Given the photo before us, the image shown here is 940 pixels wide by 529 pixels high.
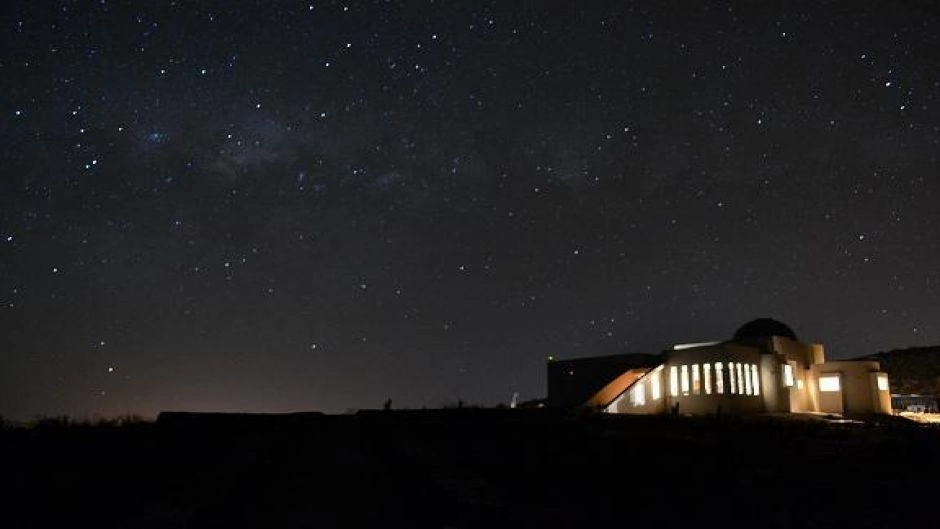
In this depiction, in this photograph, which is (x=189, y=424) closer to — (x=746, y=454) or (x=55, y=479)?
(x=55, y=479)

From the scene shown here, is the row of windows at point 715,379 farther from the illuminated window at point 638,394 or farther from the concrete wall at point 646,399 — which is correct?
the illuminated window at point 638,394

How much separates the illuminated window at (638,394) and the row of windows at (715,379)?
197 centimetres

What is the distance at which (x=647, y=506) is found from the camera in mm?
9742

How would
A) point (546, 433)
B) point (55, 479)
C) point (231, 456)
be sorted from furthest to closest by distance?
point (546, 433)
point (231, 456)
point (55, 479)

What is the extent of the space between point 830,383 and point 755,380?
20.4ft

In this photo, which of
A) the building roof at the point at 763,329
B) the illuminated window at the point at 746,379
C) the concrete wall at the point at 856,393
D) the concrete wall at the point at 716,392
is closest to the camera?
the concrete wall at the point at 716,392

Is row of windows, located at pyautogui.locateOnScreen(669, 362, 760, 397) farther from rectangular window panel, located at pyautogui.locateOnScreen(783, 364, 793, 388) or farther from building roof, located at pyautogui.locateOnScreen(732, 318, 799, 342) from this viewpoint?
building roof, located at pyautogui.locateOnScreen(732, 318, 799, 342)

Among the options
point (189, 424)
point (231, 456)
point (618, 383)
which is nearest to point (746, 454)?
point (231, 456)

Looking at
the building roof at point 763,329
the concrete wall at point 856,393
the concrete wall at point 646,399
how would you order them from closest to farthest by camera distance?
the concrete wall at point 646,399, the concrete wall at point 856,393, the building roof at point 763,329

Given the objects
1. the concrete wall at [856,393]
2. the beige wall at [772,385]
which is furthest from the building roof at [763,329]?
the concrete wall at [856,393]

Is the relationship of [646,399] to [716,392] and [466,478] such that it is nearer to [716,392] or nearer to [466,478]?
[716,392]

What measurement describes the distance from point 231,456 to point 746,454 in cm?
1120

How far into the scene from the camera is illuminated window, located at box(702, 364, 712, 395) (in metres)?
35.3

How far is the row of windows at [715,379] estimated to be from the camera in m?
35.3
